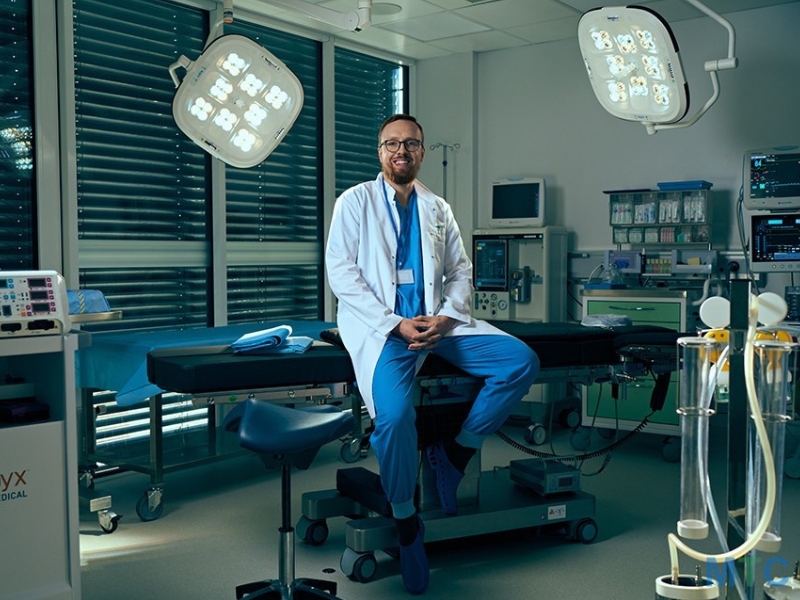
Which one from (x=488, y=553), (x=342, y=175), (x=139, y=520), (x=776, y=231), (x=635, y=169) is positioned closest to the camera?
(x=488, y=553)

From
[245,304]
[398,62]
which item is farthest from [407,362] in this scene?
[398,62]

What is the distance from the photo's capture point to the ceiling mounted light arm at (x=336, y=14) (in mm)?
3373

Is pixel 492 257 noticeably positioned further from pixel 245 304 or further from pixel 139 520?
pixel 139 520

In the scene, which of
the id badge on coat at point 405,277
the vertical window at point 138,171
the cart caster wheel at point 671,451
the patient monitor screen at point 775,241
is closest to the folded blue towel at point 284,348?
the id badge on coat at point 405,277

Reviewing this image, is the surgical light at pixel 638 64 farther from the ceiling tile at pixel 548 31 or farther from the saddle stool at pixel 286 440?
the saddle stool at pixel 286 440

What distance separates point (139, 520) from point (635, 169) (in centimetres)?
392

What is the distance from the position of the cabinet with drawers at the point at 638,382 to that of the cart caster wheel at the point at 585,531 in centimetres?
159

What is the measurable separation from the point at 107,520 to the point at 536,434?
104 inches

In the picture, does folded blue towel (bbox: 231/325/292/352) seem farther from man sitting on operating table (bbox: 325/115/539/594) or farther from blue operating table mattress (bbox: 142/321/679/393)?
man sitting on operating table (bbox: 325/115/539/594)

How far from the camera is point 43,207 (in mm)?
4191

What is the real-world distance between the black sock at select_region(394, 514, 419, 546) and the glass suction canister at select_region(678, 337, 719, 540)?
1.50 metres

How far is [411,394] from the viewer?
3082 mm

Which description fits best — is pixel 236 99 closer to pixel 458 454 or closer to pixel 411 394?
pixel 411 394

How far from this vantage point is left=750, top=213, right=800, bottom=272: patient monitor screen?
188 inches
